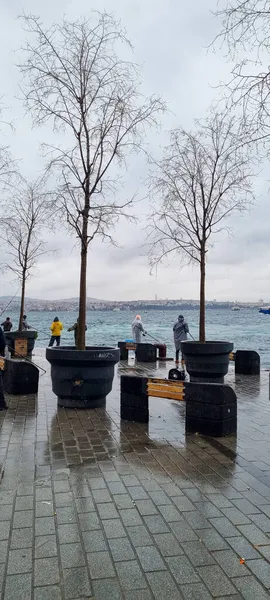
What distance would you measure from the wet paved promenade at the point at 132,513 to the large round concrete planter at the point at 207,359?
372cm

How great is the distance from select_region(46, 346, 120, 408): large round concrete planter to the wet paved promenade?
125 centimetres

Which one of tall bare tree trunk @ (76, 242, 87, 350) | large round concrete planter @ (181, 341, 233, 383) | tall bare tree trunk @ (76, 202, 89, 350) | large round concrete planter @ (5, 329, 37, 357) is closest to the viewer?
tall bare tree trunk @ (76, 242, 87, 350)

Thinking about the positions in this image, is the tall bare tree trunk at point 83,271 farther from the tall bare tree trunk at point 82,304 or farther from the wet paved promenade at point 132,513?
the wet paved promenade at point 132,513

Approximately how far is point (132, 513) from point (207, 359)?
23.2 ft

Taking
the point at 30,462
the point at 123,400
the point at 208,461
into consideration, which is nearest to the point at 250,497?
the point at 208,461

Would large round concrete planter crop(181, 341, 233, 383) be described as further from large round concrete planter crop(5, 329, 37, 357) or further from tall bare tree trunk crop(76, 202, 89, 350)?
large round concrete planter crop(5, 329, 37, 357)

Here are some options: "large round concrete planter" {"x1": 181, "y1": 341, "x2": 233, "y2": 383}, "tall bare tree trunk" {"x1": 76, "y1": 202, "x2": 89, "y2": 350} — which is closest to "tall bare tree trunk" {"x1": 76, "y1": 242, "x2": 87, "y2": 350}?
"tall bare tree trunk" {"x1": 76, "y1": 202, "x2": 89, "y2": 350}

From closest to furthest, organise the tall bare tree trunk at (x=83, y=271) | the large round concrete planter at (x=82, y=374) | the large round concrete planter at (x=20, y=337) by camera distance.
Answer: the large round concrete planter at (x=82, y=374) → the tall bare tree trunk at (x=83, y=271) → the large round concrete planter at (x=20, y=337)

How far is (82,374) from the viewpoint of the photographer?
26.9 ft

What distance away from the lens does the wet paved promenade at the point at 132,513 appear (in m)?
2.96

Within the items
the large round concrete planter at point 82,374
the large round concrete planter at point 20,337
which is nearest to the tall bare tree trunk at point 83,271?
the large round concrete planter at point 82,374

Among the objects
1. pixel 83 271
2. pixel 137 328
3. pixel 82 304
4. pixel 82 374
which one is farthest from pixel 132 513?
pixel 137 328

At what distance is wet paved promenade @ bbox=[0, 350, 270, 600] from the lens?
2.96 meters

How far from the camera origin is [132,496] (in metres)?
4.35
